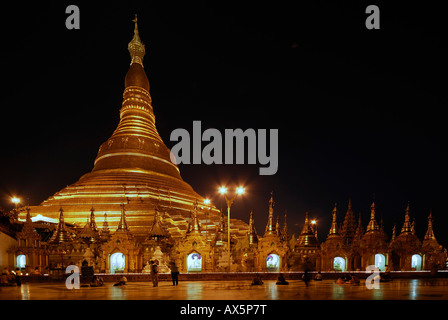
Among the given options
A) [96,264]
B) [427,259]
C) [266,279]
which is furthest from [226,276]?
[427,259]

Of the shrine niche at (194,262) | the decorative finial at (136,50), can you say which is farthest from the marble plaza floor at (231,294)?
the decorative finial at (136,50)

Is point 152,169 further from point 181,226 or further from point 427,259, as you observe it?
point 427,259

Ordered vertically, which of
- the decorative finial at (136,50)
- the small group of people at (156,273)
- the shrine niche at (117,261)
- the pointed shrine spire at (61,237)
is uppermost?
the decorative finial at (136,50)

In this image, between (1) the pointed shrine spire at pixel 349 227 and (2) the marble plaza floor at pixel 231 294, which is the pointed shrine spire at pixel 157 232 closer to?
(2) the marble plaza floor at pixel 231 294

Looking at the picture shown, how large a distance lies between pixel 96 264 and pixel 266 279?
16.6 metres

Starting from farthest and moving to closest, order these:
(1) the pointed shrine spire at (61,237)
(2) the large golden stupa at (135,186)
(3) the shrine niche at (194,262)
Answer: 1. (2) the large golden stupa at (135,186)
2. (1) the pointed shrine spire at (61,237)
3. (3) the shrine niche at (194,262)

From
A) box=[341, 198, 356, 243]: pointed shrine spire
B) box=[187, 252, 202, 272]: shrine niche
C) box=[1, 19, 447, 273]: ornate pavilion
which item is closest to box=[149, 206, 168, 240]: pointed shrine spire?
box=[1, 19, 447, 273]: ornate pavilion

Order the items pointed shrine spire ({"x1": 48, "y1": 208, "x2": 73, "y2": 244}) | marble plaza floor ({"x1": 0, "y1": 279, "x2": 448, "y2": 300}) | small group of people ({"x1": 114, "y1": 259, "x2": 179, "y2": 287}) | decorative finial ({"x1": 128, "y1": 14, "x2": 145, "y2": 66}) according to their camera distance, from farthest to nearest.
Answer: decorative finial ({"x1": 128, "y1": 14, "x2": 145, "y2": 66}) < pointed shrine spire ({"x1": 48, "y1": 208, "x2": 73, "y2": 244}) < small group of people ({"x1": 114, "y1": 259, "x2": 179, "y2": 287}) < marble plaza floor ({"x1": 0, "y1": 279, "x2": 448, "y2": 300})

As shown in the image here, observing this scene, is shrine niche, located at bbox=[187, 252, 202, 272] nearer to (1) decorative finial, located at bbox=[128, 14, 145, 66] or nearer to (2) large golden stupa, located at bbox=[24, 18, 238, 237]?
(2) large golden stupa, located at bbox=[24, 18, 238, 237]

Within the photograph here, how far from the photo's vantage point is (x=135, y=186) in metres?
40.8

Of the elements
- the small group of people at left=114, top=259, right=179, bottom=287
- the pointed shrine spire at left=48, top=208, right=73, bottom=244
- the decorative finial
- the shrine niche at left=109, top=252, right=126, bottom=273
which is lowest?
the shrine niche at left=109, top=252, right=126, bottom=273

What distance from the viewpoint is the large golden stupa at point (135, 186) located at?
36.3 meters

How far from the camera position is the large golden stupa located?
3628 centimetres

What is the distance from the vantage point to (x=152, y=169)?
1854 inches
